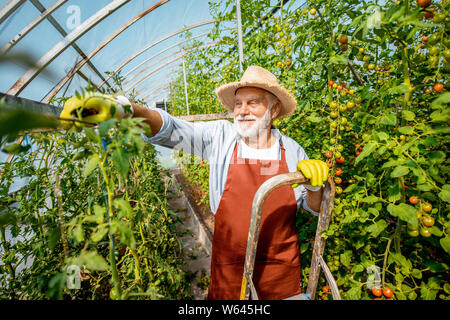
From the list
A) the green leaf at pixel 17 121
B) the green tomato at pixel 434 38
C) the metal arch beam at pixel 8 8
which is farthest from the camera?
the metal arch beam at pixel 8 8

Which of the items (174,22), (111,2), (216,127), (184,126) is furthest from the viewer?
(174,22)

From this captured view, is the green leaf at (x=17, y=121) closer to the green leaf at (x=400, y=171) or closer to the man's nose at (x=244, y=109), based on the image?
the green leaf at (x=400, y=171)

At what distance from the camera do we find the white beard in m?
1.71

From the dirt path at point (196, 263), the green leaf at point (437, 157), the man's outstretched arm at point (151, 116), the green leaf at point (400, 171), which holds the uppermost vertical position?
the man's outstretched arm at point (151, 116)

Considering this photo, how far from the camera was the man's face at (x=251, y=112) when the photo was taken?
1709 mm

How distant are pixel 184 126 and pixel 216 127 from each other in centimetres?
33

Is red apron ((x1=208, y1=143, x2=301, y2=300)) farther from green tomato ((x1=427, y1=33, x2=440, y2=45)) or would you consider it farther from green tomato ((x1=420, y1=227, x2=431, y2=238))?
green tomato ((x1=427, y1=33, x2=440, y2=45))

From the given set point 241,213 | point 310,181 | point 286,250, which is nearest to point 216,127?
point 241,213

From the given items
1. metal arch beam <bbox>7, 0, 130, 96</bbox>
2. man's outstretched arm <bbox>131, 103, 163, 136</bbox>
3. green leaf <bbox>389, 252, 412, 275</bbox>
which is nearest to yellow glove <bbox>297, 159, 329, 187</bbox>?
green leaf <bbox>389, 252, 412, 275</bbox>

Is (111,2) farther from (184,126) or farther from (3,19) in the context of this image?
(184,126)

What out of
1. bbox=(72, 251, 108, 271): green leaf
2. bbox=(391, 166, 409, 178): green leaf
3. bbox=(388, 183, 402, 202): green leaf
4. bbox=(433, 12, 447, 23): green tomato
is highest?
bbox=(433, 12, 447, 23): green tomato

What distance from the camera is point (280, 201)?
158 centimetres

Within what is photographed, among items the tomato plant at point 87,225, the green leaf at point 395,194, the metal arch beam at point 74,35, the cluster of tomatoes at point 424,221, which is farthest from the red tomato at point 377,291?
the metal arch beam at point 74,35

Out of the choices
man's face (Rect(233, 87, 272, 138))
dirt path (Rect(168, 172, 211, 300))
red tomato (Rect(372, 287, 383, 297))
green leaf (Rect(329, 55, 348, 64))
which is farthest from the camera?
dirt path (Rect(168, 172, 211, 300))
